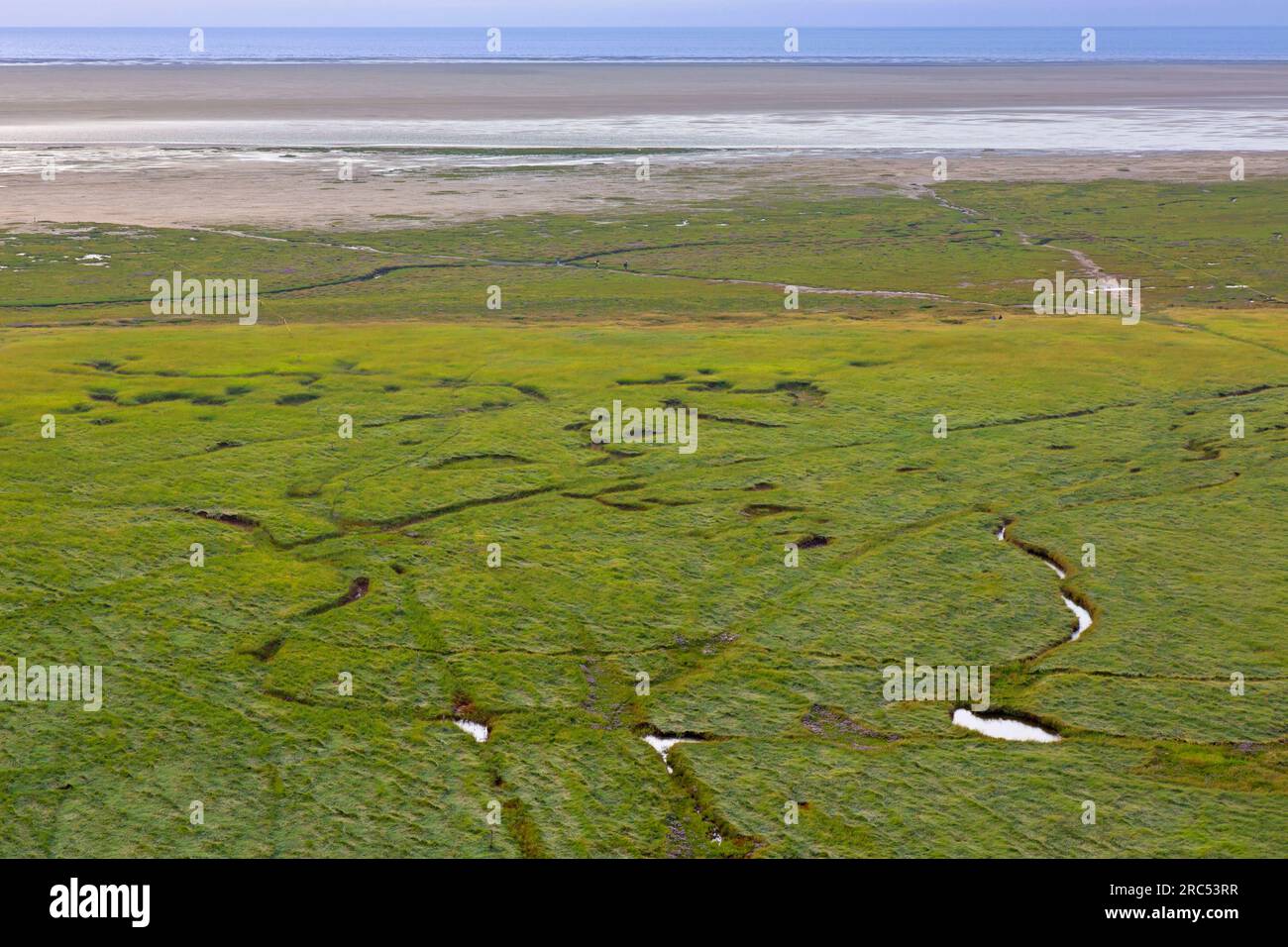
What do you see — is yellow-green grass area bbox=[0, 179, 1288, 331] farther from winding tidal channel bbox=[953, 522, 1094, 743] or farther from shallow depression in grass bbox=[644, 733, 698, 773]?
shallow depression in grass bbox=[644, 733, 698, 773]

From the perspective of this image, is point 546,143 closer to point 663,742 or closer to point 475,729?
point 475,729

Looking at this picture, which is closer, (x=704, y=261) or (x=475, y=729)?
(x=475, y=729)

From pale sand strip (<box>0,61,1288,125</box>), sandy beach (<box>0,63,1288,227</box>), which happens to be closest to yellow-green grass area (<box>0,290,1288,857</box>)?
sandy beach (<box>0,63,1288,227</box>)

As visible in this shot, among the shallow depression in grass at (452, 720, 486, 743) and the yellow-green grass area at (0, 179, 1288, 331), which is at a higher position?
the yellow-green grass area at (0, 179, 1288, 331)

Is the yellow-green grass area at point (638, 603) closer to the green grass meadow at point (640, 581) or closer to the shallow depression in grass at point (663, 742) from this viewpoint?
the green grass meadow at point (640, 581)

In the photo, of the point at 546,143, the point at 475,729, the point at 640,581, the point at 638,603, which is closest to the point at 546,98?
the point at 546,143

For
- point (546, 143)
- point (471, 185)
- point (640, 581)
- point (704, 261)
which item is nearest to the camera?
point (640, 581)

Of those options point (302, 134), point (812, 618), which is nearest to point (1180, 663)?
point (812, 618)
